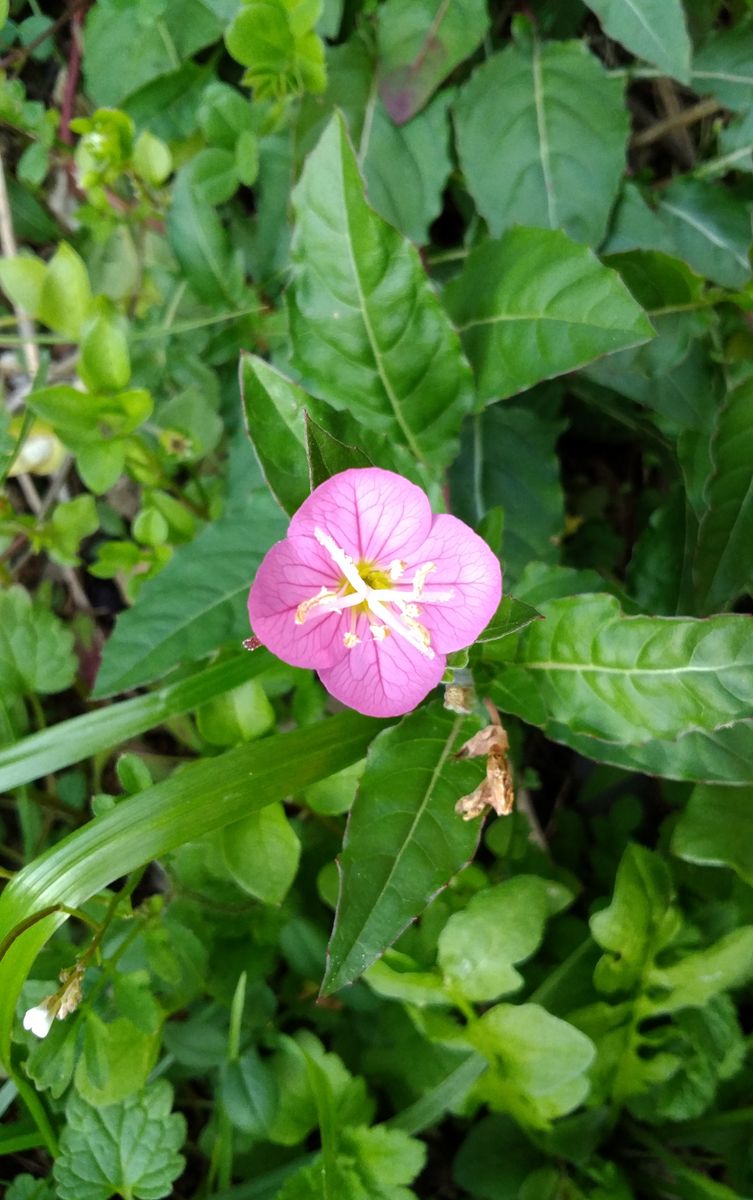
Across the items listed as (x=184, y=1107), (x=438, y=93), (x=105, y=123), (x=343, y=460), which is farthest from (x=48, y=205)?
(x=184, y=1107)

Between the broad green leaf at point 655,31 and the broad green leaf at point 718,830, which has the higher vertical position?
the broad green leaf at point 655,31

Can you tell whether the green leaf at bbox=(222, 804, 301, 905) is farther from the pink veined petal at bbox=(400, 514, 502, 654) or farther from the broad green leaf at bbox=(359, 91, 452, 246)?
the broad green leaf at bbox=(359, 91, 452, 246)

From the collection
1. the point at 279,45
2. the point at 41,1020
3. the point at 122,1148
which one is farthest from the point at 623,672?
the point at 279,45

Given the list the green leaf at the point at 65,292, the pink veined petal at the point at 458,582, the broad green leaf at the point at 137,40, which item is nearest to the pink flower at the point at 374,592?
the pink veined petal at the point at 458,582

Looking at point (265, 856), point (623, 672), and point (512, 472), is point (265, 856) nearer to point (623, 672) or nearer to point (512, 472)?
point (623, 672)

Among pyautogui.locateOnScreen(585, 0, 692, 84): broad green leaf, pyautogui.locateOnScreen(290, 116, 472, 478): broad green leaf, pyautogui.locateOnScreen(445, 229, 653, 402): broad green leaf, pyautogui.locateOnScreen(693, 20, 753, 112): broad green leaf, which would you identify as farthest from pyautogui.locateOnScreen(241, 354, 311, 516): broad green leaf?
pyautogui.locateOnScreen(693, 20, 753, 112): broad green leaf

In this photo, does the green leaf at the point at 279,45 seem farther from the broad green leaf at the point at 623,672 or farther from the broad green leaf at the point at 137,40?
the broad green leaf at the point at 623,672
